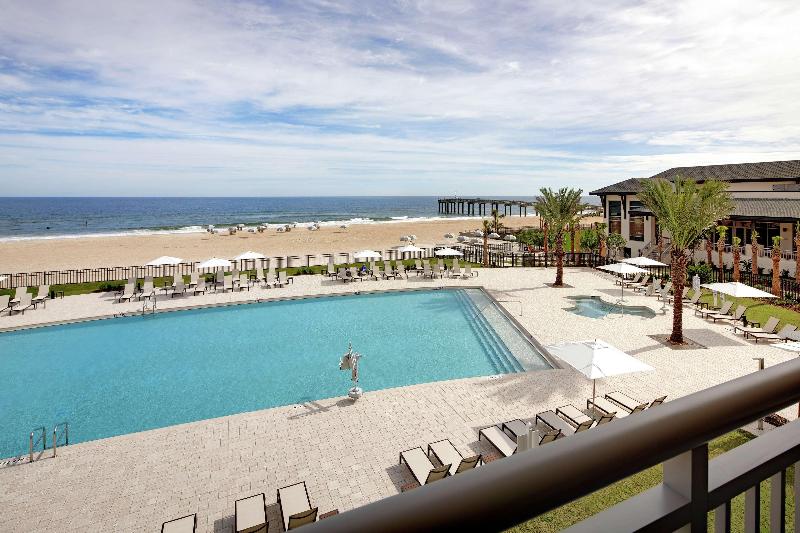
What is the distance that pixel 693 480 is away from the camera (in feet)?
3.59

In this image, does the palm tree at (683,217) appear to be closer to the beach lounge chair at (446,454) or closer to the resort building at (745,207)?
the beach lounge chair at (446,454)

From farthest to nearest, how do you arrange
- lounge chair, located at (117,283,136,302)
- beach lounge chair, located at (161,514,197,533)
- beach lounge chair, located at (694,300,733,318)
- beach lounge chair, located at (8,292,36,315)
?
lounge chair, located at (117,283,136,302) < beach lounge chair, located at (8,292,36,315) < beach lounge chair, located at (694,300,733,318) < beach lounge chair, located at (161,514,197,533)

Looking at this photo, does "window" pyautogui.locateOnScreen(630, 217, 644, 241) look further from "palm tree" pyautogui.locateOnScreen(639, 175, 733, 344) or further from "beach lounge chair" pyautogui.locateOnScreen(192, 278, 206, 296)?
"beach lounge chair" pyautogui.locateOnScreen(192, 278, 206, 296)

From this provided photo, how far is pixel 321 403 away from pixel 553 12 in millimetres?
12350

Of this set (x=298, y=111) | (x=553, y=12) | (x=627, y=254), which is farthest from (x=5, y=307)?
(x=298, y=111)

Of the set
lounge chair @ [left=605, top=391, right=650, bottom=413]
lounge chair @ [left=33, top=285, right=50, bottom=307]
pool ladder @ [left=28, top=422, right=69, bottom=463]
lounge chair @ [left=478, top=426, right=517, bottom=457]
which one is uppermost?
lounge chair @ [left=33, top=285, right=50, bottom=307]

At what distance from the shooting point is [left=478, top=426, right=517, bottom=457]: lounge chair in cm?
943

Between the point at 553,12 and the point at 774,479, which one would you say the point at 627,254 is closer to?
the point at 553,12

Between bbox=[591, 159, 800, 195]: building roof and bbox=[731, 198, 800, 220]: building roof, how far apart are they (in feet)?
6.07

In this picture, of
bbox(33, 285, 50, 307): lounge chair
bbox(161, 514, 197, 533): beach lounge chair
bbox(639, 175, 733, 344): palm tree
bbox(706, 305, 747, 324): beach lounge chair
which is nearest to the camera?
bbox(161, 514, 197, 533): beach lounge chair

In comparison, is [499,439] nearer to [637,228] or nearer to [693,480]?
[693,480]

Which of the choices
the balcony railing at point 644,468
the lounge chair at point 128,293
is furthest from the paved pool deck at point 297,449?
the lounge chair at point 128,293

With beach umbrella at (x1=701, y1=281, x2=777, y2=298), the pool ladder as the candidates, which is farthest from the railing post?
beach umbrella at (x1=701, y1=281, x2=777, y2=298)

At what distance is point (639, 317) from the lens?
65.5 ft
